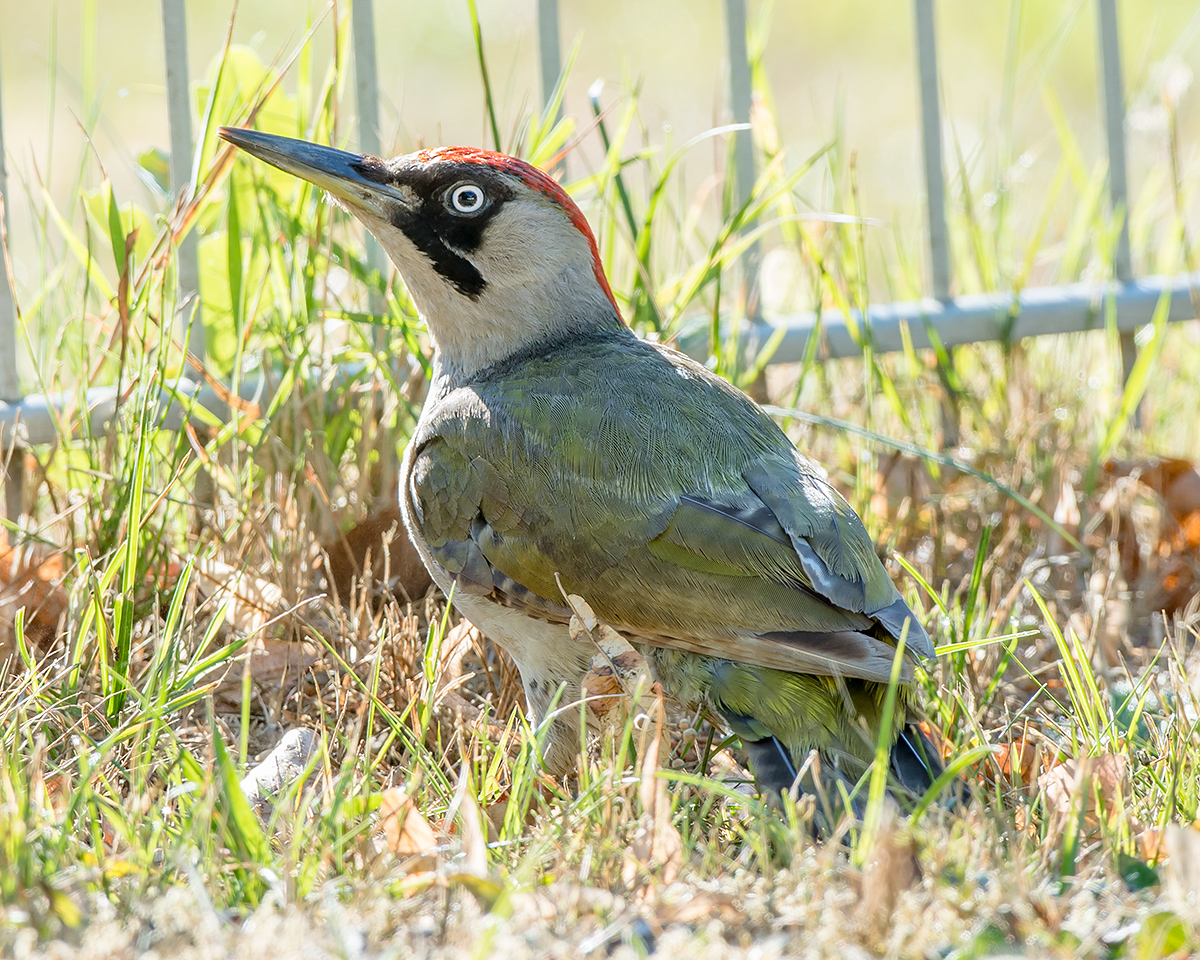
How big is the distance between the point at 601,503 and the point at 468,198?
75 cm

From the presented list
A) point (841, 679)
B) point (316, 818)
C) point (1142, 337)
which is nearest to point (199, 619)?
point (316, 818)

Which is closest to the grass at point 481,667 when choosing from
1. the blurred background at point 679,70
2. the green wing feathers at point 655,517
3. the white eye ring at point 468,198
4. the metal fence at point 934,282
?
the metal fence at point 934,282

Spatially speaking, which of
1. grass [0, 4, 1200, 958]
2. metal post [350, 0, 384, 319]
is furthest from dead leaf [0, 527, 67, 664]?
metal post [350, 0, 384, 319]

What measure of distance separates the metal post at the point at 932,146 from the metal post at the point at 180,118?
7.35 feet

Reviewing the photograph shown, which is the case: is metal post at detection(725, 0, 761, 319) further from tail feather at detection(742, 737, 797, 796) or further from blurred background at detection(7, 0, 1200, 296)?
blurred background at detection(7, 0, 1200, 296)

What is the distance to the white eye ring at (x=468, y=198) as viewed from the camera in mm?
2840

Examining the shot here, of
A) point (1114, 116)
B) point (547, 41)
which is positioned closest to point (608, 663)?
point (547, 41)

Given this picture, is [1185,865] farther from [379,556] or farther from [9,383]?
[9,383]

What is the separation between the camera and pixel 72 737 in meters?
2.51

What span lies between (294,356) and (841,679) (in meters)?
1.63

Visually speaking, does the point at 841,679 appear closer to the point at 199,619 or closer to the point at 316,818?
the point at 316,818

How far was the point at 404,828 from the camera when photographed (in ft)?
6.72

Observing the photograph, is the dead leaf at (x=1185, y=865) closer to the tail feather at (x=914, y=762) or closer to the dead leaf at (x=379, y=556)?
the tail feather at (x=914, y=762)

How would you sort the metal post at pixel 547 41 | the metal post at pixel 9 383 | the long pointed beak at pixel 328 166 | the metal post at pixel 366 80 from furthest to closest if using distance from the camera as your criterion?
the metal post at pixel 547 41 → the metal post at pixel 366 80 → the metal post at pixel 9 383 → the long pointed beak at pixel 328 166
